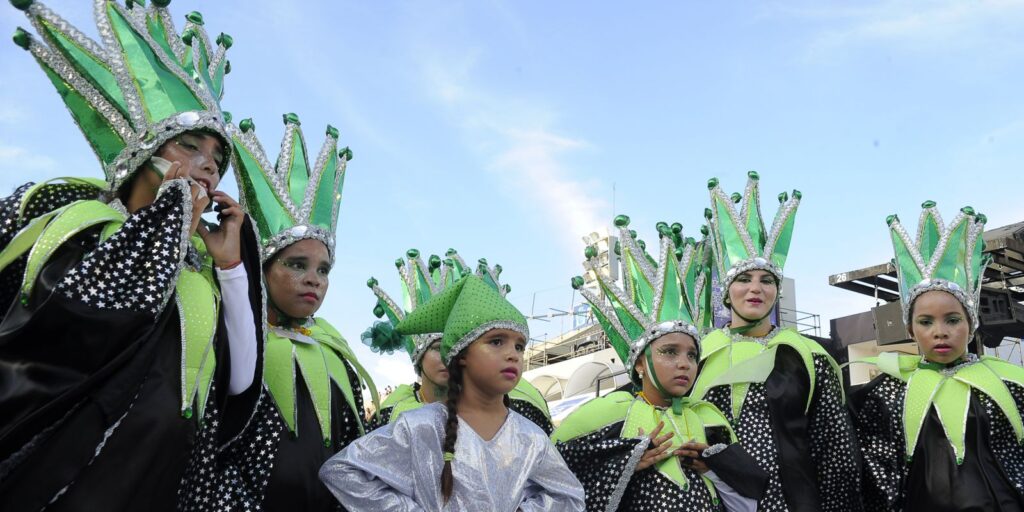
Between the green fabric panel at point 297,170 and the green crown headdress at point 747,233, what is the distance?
248 centimetres

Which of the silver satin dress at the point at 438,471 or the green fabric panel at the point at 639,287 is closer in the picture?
the silver satin dress at the point at 438,471

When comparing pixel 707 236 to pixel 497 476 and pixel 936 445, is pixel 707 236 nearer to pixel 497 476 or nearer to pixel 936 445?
pixel 936 445

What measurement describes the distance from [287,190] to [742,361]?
99.1 inches

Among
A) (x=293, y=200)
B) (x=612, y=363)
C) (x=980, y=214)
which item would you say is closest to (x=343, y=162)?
(x=293, y=200)

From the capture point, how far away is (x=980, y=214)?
5.45 m

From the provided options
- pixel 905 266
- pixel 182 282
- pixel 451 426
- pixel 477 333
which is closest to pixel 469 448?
pixel 451 426

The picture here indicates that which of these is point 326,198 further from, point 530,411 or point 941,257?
point 941,257

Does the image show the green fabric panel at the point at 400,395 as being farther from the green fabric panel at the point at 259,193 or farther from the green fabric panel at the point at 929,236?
the green fabric panel at the point at 929,236

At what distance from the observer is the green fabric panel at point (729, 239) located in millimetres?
5207

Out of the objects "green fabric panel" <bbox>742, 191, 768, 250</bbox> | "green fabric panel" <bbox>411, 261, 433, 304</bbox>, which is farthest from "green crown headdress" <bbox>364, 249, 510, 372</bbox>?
"green fabric panel" <bbox>742, 191, 768, 250</bbox>

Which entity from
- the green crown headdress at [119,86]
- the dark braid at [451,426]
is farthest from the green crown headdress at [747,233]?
the green crown headdress at [119,86]

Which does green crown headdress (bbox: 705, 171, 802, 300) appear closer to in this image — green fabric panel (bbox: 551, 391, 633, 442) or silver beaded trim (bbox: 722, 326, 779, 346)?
silver beaded trim (bbox: 722, 326, 779, 346)

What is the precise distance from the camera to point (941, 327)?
16.2 ft

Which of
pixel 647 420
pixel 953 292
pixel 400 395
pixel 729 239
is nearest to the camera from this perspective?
pixel 647 420
